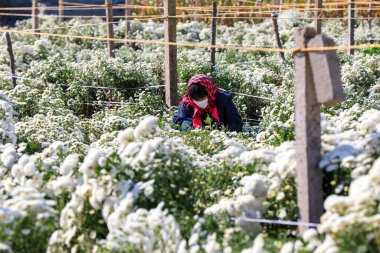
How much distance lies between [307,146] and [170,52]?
5040 mm

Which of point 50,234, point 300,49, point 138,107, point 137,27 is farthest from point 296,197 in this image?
Result: point 137,27

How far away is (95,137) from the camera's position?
793cm

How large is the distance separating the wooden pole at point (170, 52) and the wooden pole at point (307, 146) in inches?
187

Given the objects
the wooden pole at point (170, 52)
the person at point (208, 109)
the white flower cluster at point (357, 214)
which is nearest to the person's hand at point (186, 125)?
the person at point (208, 109)

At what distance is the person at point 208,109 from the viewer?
7828 millimetres

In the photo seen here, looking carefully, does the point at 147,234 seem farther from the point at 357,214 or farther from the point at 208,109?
the point at 208,109

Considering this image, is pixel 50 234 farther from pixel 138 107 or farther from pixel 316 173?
pixel 138 107

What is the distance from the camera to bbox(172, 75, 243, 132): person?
7828 mm

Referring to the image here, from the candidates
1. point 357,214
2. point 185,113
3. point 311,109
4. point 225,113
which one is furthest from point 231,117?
point 357,214

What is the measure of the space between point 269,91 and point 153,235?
6412mm

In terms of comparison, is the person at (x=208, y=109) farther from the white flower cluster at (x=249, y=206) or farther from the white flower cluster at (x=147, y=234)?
the white flower cluster at (x=147, y=234)

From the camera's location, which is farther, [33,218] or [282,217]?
[282,217]

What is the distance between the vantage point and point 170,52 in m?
8.91

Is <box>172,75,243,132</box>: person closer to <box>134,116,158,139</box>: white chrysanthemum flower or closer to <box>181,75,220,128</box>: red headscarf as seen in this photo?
<box>181,75,220,128</box>: red headscarf
